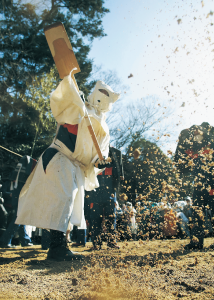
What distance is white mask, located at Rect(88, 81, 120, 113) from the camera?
11.9ft

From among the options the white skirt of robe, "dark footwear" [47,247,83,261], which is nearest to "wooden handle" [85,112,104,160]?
the white skirt of robe

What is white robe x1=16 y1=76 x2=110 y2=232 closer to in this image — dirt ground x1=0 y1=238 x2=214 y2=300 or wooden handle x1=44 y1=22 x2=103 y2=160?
wooden handle x1=44 y1=22 x2=103 y2=160

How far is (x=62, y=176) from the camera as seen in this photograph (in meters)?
2.88

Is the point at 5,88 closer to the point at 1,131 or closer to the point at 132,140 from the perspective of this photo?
the point at 1,131

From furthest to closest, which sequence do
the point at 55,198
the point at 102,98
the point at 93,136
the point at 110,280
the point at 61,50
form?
the point at 102,98 < the point at 61,50 < the point at 93,136 < the point at 55,198 < the point at 110,280

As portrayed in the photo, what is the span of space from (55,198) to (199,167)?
2.25m

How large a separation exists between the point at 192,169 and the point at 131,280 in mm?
2331

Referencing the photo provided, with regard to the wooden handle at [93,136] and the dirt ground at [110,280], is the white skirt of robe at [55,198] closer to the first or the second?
the wooden handle at [93,136]

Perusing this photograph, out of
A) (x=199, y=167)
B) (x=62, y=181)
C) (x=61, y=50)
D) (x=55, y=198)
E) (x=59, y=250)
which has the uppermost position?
(x=61, y=50)

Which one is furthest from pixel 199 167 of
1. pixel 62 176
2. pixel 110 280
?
pixel 110 280

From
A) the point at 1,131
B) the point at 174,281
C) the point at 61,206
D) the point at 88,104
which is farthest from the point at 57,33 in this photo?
the point at 1,131

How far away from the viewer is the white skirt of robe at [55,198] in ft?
8.89

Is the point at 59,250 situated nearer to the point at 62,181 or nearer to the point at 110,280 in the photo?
the point at 62,181

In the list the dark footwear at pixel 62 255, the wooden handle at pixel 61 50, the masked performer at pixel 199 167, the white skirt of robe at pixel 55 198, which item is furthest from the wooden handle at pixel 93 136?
the masked performer at pixel 199 167
